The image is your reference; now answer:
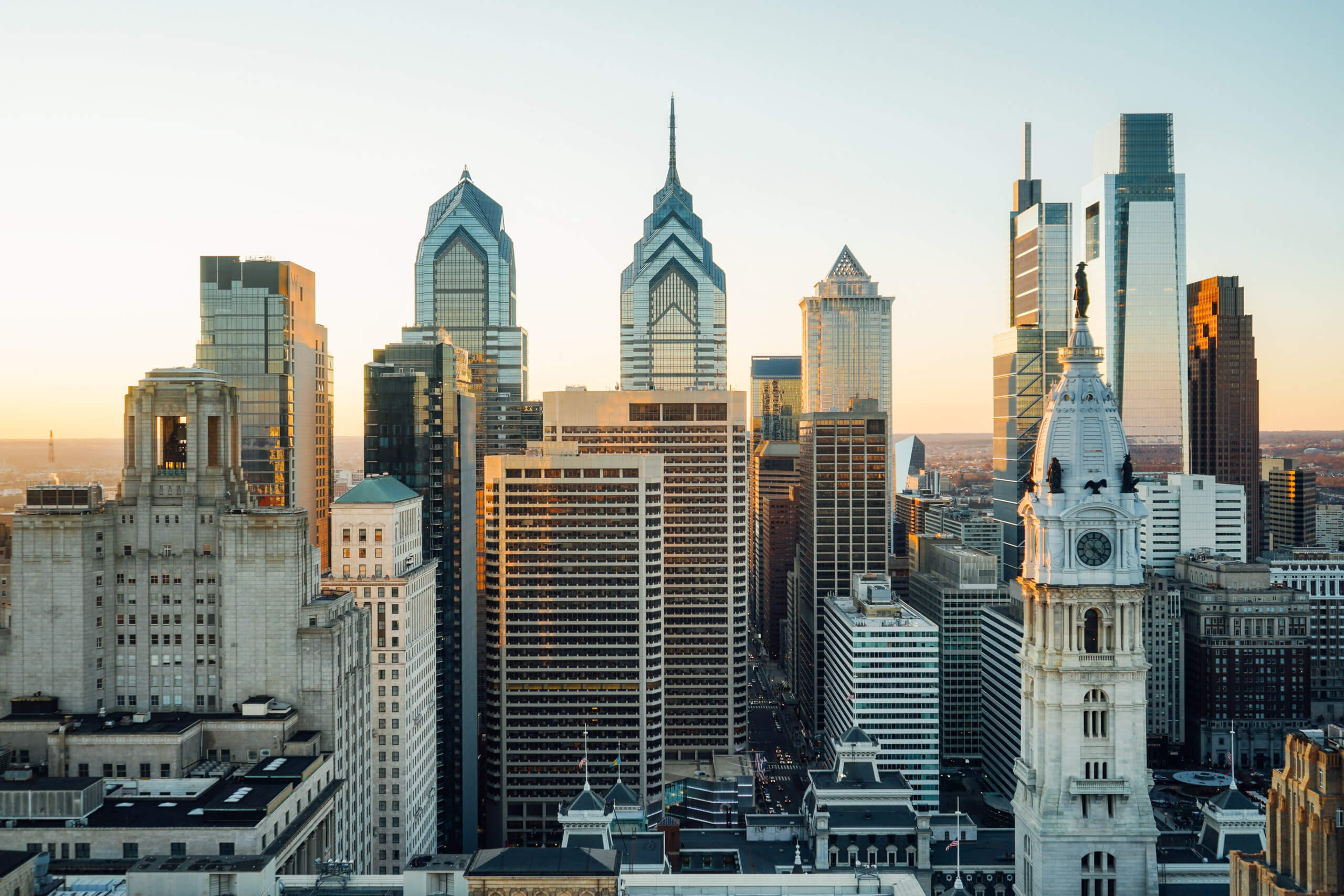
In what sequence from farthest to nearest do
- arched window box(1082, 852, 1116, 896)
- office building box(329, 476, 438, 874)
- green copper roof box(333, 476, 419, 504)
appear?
1. green copper roof box(333, 476, 419, 504)
2. office building box(329, 476, 438, 874)
3. arched window box(1082, 852, 1116, 896)

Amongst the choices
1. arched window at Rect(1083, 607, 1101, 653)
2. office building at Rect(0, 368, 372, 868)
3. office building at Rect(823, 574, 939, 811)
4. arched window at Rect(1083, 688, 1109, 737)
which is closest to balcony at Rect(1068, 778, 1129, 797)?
arched window at Rect(1083, 688, 1109, 737)

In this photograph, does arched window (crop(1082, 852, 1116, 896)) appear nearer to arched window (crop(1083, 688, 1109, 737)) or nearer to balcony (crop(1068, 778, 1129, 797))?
balcony (crop(1068, 778, 1129, 797))

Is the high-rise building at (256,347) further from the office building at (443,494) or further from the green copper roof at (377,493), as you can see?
the green copper roof at (377,493)

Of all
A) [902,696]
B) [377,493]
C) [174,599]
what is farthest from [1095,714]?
[902,696]

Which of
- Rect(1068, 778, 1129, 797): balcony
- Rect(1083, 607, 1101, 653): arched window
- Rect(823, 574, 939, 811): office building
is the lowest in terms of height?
Rect(823, 574, 939, 811): office building

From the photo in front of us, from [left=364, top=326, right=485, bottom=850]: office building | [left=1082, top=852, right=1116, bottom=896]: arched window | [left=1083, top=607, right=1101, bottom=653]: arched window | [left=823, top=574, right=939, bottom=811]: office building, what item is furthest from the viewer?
[left=823, top=574, right=939, bottom=811]: office building

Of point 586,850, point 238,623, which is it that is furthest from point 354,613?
point 586,850

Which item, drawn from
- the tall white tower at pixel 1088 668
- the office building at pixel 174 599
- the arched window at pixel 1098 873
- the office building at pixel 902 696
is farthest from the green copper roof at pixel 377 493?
the arched window at pixel 1098 873
